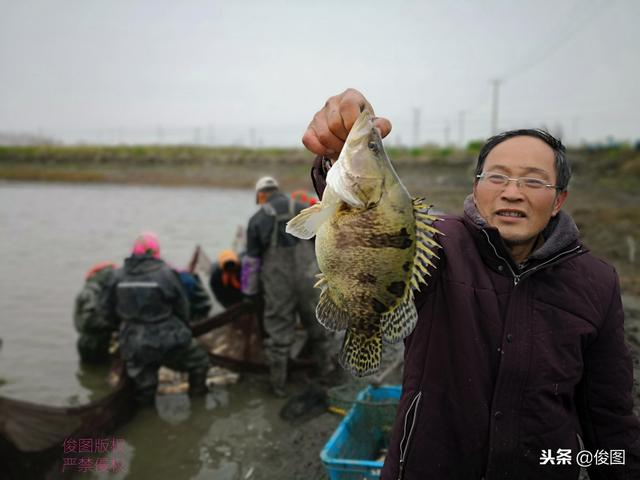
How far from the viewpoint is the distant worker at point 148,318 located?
249 inches

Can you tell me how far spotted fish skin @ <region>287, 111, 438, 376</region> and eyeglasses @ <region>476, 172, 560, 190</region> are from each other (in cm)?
47

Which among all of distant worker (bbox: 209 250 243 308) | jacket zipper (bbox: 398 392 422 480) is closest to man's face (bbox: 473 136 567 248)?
jacket zipper (bbox: 398 392 422 480)

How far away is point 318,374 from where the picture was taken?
734cm

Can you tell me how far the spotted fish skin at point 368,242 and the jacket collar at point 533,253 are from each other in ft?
1.14

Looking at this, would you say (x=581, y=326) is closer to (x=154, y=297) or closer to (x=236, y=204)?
(x=154, y=297)

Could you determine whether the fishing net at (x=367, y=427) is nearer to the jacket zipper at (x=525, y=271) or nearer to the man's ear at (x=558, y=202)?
the jacket zipper at (x=525, y=271)

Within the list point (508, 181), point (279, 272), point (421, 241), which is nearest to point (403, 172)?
point (279, 272)

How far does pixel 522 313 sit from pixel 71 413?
4.49m

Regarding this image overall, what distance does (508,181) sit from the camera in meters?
2.34

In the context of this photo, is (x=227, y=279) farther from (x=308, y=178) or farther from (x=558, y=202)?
(x=308, y=178)

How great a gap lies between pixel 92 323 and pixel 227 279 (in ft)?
8.18

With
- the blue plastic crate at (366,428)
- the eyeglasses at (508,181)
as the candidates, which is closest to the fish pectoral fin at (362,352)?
the eyeglasses at (508,181)

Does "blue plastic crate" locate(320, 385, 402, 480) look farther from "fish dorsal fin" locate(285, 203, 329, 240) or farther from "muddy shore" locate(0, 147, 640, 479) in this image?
"fish dorsal fin" locate(285, 203, 329, 240)

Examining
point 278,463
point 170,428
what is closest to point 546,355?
point 278,463
